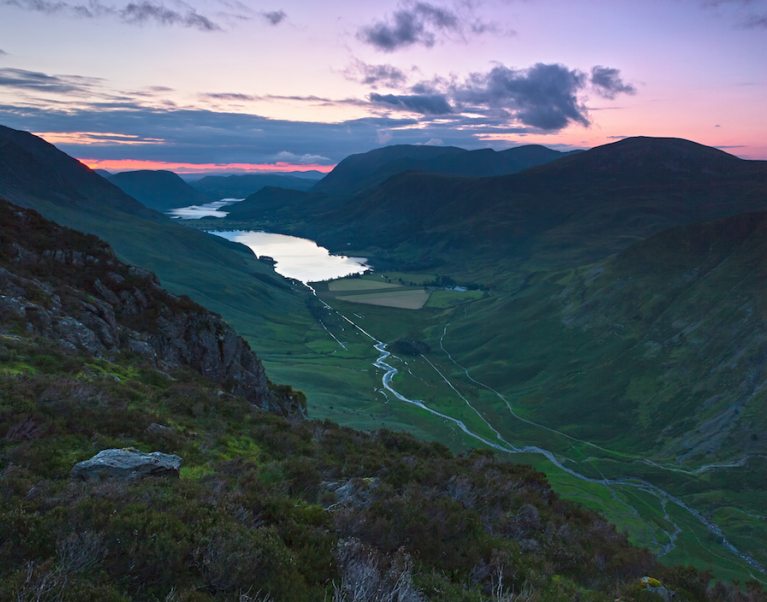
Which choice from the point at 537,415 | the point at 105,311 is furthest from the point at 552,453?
the point at 105,311

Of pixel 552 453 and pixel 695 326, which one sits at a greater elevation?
pixel 695 326

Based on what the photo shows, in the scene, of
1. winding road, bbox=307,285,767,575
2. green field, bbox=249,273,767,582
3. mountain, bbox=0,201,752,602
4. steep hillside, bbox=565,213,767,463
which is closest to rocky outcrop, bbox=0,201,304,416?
mountain, bbox=0,201,752,602

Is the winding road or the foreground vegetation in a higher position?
the foreground vegetation

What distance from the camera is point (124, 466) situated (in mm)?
13719

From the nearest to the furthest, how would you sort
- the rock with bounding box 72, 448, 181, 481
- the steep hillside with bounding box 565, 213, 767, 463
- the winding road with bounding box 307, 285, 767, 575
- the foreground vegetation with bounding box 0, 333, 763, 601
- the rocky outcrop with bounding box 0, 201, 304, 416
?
the foreground vegetation with bounding box 0, 333, 763, 601 < the rock with bounding box 72, 448, 181, 481 < the rocky outcrop with bounding box 0, 201, 304, 416 < the winding road with bounding box 307, 285, 767, 575 < the steep hillside with bounding box 565, 213, 767, 463

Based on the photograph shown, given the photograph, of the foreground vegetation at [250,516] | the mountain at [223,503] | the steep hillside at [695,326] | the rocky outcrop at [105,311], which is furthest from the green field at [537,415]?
the mountain at [223,503]

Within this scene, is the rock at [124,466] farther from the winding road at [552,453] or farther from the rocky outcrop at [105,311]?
the winding road at [552,453]

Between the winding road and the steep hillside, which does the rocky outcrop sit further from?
the steep hillside

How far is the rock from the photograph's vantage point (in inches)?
523

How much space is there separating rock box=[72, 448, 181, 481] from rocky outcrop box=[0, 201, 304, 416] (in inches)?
594

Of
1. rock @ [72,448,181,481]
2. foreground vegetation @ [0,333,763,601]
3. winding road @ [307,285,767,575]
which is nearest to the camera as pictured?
foreground vegetation @ [0,333,763,601]

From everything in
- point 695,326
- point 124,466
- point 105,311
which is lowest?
point 695,326

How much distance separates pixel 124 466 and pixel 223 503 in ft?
12.2

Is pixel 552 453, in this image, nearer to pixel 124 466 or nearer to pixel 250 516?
pixel 124 466
